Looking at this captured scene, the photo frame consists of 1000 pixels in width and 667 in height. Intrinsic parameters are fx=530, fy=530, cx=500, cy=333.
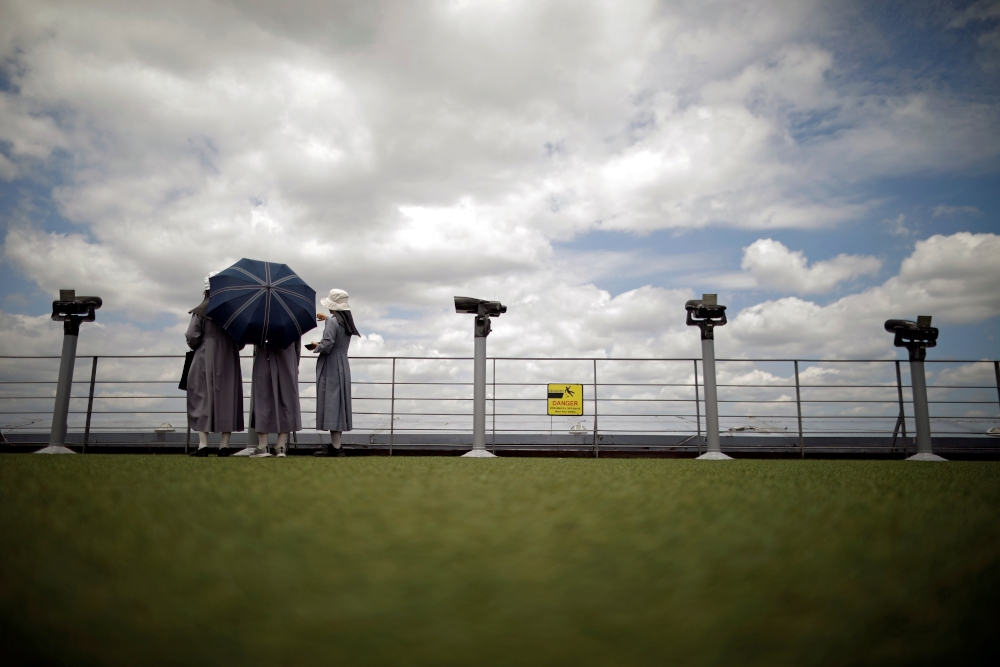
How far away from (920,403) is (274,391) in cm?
678

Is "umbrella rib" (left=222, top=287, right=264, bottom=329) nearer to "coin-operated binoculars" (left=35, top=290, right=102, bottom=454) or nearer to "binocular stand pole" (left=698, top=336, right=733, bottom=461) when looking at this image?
"coin-operated binoculars" (left=35, top=290, right=102, bottom=454)

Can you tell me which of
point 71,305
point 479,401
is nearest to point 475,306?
point 479,401

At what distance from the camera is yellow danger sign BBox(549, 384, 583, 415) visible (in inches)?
260

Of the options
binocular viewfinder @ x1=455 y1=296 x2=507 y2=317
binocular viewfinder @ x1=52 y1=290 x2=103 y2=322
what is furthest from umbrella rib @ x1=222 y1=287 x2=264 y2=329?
binocular viewfinder @ x1=52 y1=290 x2=103 y2=322

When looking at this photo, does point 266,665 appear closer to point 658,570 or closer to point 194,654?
point 194,654

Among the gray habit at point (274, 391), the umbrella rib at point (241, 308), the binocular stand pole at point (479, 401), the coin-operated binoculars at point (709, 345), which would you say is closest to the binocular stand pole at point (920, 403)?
the coin-operated binoculars at point (709, 345)

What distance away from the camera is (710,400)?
5887 millimetres

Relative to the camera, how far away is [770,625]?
0.58 metres

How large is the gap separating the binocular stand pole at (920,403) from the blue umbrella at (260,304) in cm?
650

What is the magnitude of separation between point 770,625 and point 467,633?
330 millimetres

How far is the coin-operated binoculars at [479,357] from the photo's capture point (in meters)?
5.71

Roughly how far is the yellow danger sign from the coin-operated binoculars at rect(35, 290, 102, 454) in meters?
5.38

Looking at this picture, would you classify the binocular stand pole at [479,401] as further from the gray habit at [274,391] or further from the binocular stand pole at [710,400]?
the binocular stand pole at [710,400]

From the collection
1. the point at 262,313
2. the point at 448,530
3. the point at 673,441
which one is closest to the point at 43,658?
the point at 448,530
